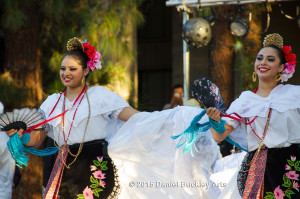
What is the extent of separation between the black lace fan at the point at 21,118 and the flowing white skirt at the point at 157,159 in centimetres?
52

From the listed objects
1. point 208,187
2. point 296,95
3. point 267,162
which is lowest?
point 208,187

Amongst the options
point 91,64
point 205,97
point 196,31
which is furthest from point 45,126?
point 196,31

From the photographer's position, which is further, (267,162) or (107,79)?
(107,79)

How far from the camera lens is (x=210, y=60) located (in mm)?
7129

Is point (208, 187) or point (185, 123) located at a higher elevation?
point (185, 123)

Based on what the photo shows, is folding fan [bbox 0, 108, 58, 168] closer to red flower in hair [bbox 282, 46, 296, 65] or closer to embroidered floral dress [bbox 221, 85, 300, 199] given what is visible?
embroidered floral dress [bbox 221, 85, 300, 199]

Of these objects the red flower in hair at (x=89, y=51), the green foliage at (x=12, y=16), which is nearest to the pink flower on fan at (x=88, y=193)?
the red flower in hair at (x=89, y=51)

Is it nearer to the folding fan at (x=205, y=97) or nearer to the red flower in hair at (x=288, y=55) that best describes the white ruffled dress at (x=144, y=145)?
the folding fan at (x=205, y=97)

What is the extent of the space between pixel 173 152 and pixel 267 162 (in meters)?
0.91

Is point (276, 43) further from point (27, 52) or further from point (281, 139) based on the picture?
point (27, 52)

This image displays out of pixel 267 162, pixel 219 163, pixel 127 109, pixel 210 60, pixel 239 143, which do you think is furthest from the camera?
pixel 210 60

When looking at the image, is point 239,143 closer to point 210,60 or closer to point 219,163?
point 219,163

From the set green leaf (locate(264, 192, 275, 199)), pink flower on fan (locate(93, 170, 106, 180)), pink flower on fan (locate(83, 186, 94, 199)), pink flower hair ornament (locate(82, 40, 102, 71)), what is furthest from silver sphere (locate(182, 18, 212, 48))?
green leaf (locate(264, 192, 275, 199))

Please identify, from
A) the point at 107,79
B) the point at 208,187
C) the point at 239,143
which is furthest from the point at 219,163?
the point at 107,79
